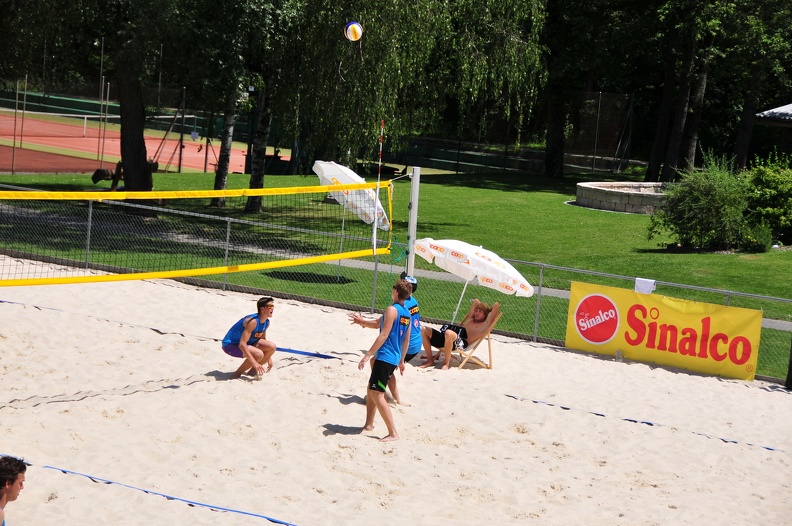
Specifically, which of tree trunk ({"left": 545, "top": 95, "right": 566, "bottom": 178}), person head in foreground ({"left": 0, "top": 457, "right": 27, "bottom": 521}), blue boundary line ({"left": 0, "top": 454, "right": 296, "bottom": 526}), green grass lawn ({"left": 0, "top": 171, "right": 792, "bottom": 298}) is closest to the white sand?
blue boundary line ({"left": 0, "top": 454, "right": 296, "bottom": 526})

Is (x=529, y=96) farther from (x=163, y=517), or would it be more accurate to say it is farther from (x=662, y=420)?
(x=163, y=517)

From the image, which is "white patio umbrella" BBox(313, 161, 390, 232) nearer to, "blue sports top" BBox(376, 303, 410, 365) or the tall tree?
the tall tree

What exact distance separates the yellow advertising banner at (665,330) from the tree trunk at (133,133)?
1249 centimetres

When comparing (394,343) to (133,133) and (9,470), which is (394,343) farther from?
(133,133)

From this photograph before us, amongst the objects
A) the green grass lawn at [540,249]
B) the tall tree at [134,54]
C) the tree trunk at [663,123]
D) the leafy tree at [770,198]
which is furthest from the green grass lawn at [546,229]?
the tall tree at [134,54]

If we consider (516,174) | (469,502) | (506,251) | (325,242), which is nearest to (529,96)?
(506,251)

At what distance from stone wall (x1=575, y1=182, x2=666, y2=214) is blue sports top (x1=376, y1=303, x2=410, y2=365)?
1793 centimetres

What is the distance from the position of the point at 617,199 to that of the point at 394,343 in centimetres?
1877

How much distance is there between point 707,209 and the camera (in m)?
21.0

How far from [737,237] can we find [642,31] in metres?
14.0

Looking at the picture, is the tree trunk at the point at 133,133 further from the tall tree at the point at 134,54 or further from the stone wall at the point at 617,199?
the stone wall at the point at 617,199

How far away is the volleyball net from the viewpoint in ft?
52.2

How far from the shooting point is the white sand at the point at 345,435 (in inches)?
310

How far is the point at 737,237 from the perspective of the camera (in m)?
21.3
